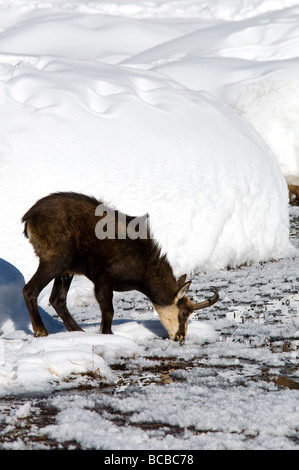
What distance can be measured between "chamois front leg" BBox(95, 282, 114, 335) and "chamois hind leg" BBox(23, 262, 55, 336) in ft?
1.83

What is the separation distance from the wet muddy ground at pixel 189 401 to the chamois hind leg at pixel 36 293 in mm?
1262

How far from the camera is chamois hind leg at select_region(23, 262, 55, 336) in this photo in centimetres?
695

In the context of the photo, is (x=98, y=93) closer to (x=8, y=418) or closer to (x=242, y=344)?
(x=242, y=344)

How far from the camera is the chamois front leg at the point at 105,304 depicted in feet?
23.1

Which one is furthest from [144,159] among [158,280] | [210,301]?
[210,301]

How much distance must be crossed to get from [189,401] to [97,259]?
2717mm

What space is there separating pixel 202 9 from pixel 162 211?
31.4m

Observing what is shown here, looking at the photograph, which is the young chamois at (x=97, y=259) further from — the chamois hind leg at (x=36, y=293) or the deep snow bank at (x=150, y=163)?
the deep snow bank at (x=150, y=163)

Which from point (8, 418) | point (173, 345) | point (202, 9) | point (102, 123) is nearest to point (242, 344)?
point (173, 345)

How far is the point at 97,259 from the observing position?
23.5 feet

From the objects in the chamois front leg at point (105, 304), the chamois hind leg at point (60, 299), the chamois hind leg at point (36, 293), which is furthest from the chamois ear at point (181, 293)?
the chamois hind leg at point (36, 293)

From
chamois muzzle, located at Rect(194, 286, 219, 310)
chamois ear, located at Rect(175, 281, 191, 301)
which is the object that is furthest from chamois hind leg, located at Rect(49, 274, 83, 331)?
chamois muzzle, located at Rect(194, 286, 219, 310)

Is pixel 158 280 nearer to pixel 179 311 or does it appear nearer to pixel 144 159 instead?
pixel 179 311

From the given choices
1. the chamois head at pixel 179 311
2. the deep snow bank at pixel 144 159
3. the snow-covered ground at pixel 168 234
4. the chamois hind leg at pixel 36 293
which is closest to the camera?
the snow-covered ground at pixel 168 234
